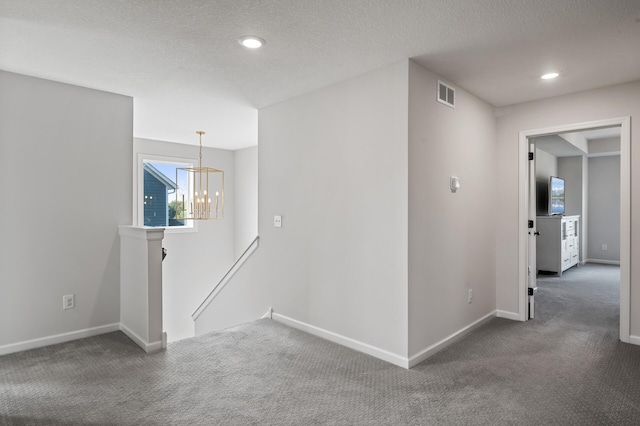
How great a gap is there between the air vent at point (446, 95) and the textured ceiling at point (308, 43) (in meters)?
0.10

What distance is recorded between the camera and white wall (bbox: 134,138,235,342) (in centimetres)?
643

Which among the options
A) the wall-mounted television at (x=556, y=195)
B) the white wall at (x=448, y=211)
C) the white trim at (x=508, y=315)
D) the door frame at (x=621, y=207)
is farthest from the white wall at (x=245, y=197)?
the wall-mounted television at (x=556, y=195)

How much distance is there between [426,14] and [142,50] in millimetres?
2001

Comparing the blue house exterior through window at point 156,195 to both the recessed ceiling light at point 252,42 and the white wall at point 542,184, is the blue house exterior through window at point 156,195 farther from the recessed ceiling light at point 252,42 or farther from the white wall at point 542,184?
the white wall at point 542,184

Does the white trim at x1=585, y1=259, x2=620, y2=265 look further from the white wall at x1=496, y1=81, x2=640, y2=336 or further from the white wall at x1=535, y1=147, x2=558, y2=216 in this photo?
the white wall at x1=496, y1=81, x2=640, y2=336

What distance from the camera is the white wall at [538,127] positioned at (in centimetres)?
331

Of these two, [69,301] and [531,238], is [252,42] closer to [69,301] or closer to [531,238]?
[69,301]

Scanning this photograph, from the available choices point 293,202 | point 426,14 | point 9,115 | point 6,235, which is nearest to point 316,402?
point 293,202

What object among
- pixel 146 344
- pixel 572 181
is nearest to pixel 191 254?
pixel 146 344

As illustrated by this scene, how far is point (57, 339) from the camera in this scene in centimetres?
333

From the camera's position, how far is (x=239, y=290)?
4.64 meters

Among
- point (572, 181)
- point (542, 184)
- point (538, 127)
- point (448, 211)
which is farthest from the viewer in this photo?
point (572, 181)

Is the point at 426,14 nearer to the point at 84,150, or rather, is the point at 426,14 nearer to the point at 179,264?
the point at 84,150

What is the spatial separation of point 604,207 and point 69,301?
9.58m
